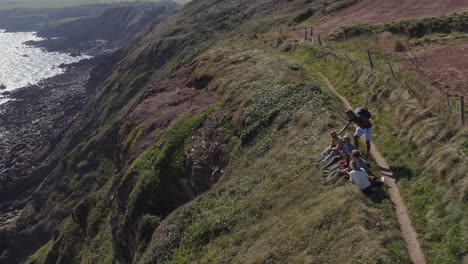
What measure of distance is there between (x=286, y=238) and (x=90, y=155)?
7783cm

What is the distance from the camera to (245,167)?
26234 mm

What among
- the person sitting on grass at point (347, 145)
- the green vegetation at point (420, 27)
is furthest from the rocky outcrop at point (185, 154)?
the green vegetation at point (420, 27)

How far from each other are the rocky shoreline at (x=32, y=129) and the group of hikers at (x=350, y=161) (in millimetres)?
85168

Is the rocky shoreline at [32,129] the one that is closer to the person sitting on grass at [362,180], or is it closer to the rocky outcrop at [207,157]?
the rocky outcrop at [207,157]

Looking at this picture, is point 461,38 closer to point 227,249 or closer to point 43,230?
point 227,249

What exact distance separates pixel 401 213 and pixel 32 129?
123 metres

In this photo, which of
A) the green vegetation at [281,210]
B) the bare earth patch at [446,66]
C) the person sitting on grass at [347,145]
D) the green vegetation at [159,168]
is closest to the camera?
the green vegetation at [281,210]

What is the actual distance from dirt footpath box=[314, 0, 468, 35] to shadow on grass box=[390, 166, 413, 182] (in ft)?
107

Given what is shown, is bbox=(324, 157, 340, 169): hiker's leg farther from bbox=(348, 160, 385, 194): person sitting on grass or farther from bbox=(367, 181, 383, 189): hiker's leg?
bbox=(367, 181, 383, 189): hiker's leg

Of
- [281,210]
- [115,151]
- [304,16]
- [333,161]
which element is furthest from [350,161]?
[304,16]

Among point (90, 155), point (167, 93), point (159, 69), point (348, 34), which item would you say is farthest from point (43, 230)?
point (348, 34)

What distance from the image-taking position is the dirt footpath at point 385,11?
Result: 43906 mm

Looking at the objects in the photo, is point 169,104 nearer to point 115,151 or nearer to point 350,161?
point 115,151

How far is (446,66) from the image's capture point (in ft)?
90.2
